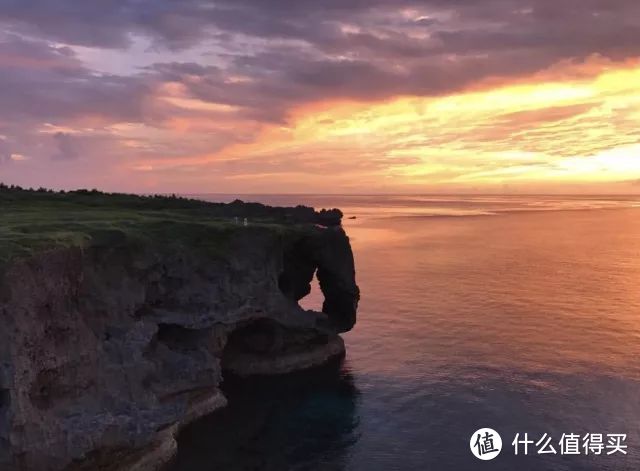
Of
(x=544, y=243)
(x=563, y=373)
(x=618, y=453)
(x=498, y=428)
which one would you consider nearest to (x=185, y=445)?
(x=498, y=428)

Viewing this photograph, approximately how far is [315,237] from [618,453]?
112 feet

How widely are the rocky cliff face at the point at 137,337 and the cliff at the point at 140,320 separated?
86mm

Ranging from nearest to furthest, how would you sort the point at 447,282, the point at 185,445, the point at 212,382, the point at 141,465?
1. the point at 141,465
2. the point at 185,445
3. the point at 212,382
4. the point at 447,282

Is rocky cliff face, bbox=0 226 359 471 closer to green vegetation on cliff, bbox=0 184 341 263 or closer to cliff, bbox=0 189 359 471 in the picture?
cliff, bbox=0 189 359 471

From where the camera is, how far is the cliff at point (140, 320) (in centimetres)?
3291

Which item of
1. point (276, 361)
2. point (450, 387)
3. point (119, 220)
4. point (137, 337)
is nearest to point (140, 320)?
point (137, 337)

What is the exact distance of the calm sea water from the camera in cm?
4106

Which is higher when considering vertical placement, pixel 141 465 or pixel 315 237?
pixel 315 237

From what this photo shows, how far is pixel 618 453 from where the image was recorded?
39969 millimetres

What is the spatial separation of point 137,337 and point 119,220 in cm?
1417

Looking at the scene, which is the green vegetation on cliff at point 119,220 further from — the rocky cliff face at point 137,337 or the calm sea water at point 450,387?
the calm sea water at point 450,387

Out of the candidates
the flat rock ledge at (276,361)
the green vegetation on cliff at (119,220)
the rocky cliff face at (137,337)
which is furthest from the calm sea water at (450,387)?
the green vegetation on cliff at (119,220)

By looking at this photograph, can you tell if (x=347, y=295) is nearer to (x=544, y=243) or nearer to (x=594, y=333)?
(x=594, y=333)

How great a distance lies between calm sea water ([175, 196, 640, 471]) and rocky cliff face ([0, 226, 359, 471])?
3954 mm
